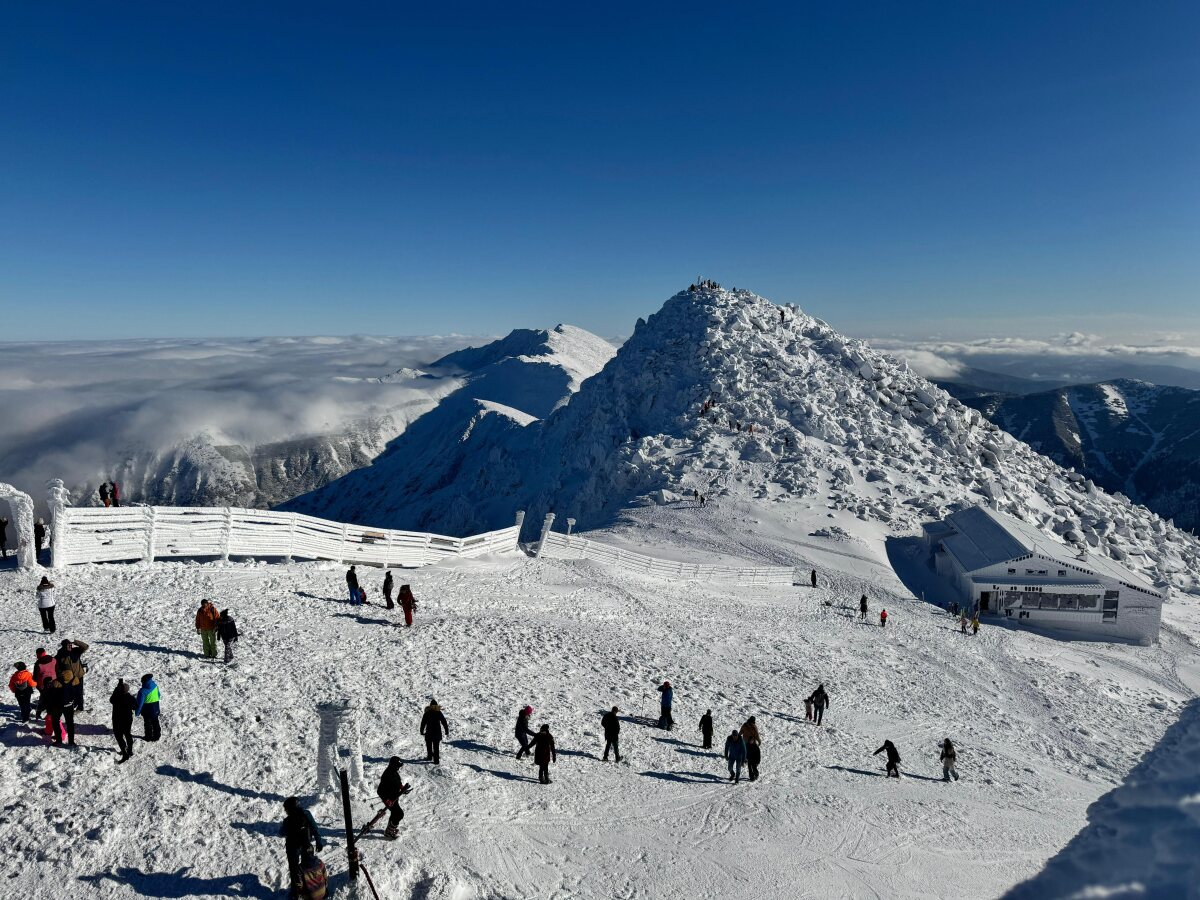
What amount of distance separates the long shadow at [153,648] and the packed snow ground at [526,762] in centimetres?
10

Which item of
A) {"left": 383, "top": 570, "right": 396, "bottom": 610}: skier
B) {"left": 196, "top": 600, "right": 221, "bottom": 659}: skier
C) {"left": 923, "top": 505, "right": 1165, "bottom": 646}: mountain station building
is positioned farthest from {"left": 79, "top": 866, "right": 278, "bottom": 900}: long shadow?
{"left": 923, "top": 505, "right": 1165, "bottom": 646}: mountain station building

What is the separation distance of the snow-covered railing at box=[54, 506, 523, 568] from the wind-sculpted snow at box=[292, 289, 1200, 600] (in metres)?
26.4

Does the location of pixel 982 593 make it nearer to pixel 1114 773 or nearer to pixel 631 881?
pixel 1114 773

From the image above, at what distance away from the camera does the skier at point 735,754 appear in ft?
47.8

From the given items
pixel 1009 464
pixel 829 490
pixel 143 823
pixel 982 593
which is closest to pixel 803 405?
pixel 829 490

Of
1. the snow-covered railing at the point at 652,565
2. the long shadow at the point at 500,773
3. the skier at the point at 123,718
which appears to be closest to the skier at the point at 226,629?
the skier at the point at 123,718

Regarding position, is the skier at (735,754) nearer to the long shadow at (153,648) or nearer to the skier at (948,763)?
the skier at (948,763)

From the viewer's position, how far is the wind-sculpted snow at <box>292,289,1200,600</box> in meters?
54.7

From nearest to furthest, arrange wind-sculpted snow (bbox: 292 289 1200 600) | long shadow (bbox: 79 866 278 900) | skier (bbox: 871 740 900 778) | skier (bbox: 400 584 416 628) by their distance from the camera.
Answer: long shadow (bbox: 79 866 278 900), skier (bbox: 871 740 900 778), skier (bbox: 400 584 416 628), wind-sculpted snow (bbox: 292 289 1200 600)

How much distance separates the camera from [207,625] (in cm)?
1475

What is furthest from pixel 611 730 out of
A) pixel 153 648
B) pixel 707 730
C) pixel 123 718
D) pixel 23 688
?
pixel 23 688

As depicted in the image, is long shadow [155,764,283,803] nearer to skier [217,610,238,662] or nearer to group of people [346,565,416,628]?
skier [217,610,238,662]

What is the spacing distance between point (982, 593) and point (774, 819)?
1275 inches

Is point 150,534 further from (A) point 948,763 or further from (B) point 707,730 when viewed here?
(A) point 948,763
